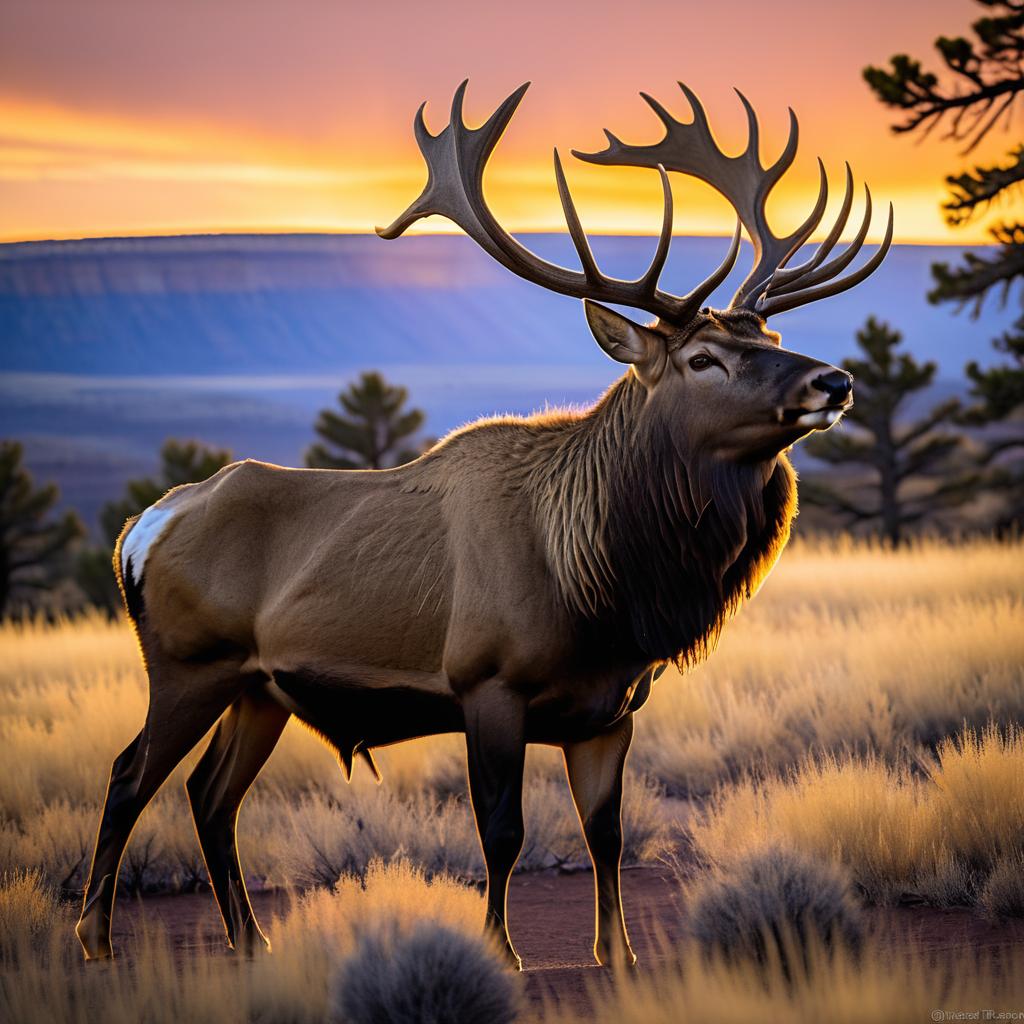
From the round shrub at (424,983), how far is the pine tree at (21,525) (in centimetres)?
2520

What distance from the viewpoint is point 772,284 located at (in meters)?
6.16

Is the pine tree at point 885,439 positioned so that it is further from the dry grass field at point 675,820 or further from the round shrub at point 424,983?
the round shrub at point 424,983

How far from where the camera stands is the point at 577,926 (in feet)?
22.9

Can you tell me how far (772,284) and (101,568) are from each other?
2206 cm

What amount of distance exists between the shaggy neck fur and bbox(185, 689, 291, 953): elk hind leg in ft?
6.36

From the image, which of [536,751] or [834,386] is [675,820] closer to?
[536,751]

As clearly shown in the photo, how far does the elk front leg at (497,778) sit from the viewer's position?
5.54m

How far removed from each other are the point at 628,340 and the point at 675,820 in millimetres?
3927

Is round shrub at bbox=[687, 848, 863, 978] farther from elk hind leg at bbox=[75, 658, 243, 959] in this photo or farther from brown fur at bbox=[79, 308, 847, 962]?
elk hind leg at bbox=[75, 658, 243, 959]

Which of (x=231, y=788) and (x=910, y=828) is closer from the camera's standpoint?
(x=231, y=788)

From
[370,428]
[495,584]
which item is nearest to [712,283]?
[495,584]

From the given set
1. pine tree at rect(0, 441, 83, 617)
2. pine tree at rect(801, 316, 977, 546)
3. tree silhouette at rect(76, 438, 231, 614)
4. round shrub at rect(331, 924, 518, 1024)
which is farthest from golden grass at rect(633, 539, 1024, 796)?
pine tree at rect(0, 441, 83, 617)

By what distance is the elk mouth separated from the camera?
16.8 ft

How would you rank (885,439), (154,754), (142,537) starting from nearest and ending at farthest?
1. (154,754)
2. (142,537)
3. (885,439)
